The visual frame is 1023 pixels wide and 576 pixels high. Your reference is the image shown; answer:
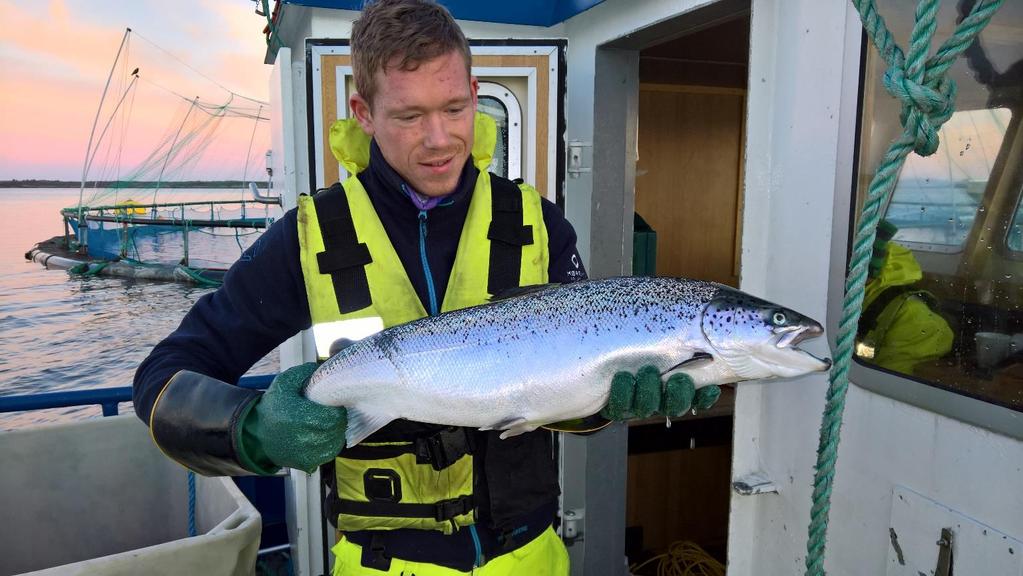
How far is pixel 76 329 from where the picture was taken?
59.7ft

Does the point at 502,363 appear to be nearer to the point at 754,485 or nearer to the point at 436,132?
the point at 436,132

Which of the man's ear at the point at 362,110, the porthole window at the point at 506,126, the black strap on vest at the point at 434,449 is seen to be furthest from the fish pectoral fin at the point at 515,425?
the porthole window at the point at 506,126

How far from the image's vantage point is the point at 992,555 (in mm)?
1857

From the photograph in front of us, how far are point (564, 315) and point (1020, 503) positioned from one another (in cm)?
139

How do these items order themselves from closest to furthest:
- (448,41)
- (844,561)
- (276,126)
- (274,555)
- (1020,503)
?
(1020,503) → (448,41) → (844,561) → (276,126) → (274,555)

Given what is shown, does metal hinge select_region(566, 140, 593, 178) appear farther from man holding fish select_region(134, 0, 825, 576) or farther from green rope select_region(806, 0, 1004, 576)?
green rope select_region(806, 0, 1004, 576)

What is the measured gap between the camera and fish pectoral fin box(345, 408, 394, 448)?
1994mm

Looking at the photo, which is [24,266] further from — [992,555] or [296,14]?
[992,555]

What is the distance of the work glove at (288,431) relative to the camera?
6.10 feet

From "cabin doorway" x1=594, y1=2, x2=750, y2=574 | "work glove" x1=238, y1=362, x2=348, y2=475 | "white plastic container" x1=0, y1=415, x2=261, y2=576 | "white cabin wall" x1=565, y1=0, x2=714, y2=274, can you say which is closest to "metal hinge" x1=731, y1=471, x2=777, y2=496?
"work glove" x1=238, y1=362, x2=348, y2=475

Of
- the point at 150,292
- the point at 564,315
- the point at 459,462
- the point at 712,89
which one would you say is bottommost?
the point at 150,292

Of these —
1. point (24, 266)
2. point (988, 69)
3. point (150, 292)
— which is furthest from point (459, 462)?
point (24, 266)

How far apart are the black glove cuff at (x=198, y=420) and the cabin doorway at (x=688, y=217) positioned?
3.26m

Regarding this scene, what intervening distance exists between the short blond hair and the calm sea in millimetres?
7382
